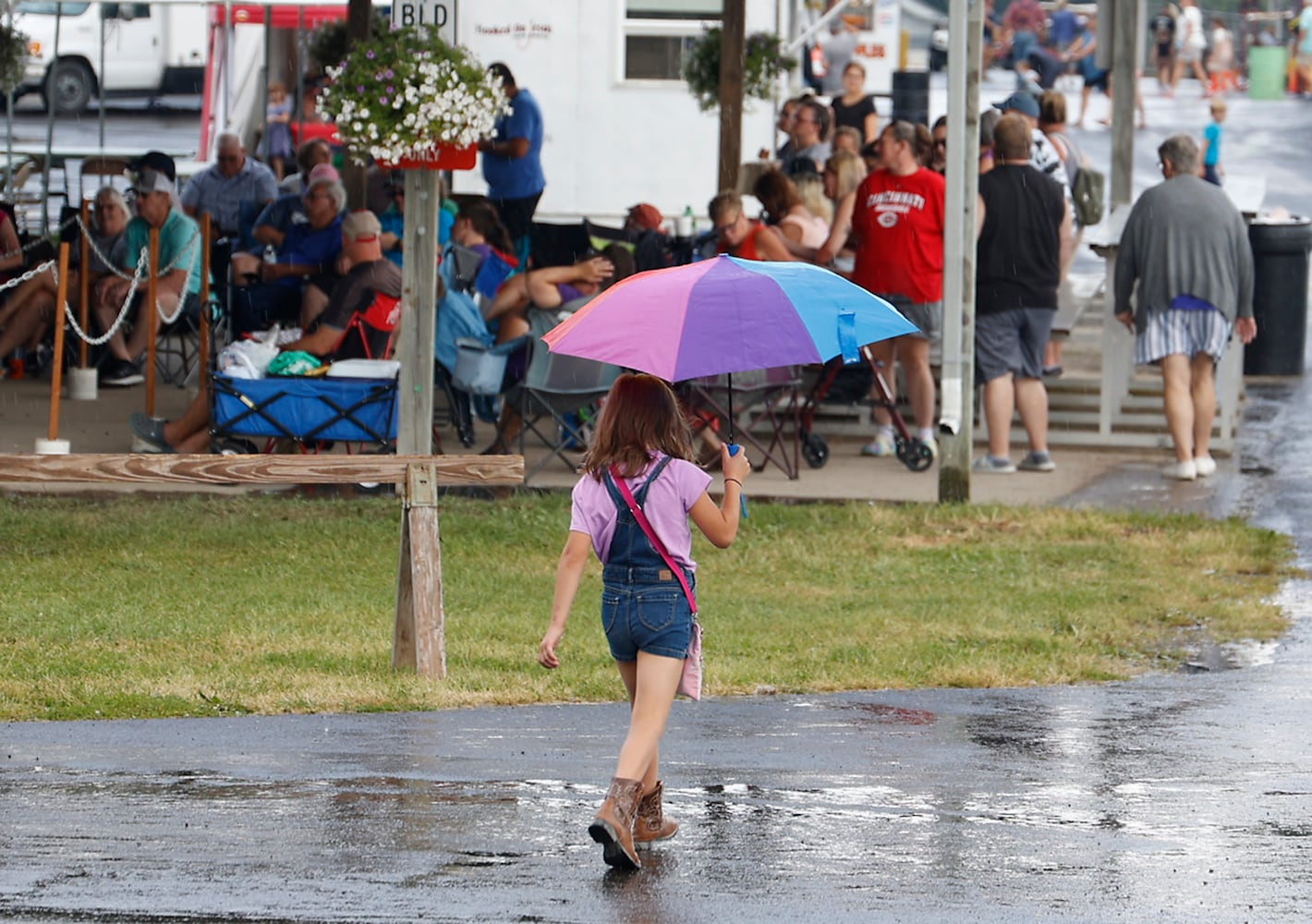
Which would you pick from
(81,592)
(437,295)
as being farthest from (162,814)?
(437,295)

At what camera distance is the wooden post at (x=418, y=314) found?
35.0 ft

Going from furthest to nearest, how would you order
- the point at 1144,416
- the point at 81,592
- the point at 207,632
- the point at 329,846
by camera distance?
the point at 1144,416 → the point at 81,592 → the point at 207,632 → the point at 329,846

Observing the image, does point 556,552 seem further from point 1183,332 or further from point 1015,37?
point 1015,37

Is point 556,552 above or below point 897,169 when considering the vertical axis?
below

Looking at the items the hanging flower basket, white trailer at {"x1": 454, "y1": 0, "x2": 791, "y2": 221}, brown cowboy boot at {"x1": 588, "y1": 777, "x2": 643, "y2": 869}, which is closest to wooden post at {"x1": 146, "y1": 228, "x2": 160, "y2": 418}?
the hanging flower basket

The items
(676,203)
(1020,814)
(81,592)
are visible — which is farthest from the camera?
(676,203)

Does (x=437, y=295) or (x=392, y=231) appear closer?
(x=437, y=295)

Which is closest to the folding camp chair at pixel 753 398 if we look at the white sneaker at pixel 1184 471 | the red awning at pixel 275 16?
the white sneaker at pixel 1184 471

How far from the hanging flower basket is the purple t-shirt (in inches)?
197

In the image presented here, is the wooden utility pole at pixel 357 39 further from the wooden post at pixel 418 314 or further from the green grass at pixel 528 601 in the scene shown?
the green grass at pixel 528 601

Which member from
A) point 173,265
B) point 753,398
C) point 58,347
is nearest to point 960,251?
point 753,398

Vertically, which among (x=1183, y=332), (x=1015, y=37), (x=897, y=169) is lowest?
(x=1183, y=332)

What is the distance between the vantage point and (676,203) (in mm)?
21688

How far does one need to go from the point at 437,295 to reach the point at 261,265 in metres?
2.70
